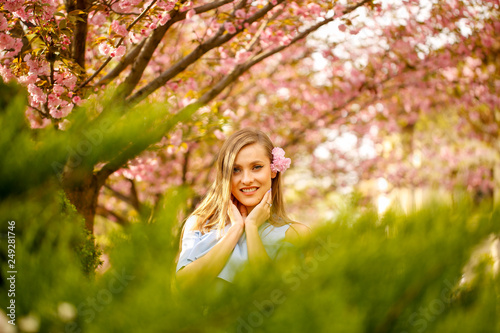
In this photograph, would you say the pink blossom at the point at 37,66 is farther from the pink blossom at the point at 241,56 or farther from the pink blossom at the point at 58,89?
the pink blossom at the point at 241,56

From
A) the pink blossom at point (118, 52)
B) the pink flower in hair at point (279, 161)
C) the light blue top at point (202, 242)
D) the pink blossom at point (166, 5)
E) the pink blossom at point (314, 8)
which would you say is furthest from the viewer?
the pink blossom at point (314, 8)

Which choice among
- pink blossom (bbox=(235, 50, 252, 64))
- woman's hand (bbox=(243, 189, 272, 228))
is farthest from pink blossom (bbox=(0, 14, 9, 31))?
pink blossom (bbox=(235, 50, 252, 64))

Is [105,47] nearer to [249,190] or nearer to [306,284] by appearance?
[249,190]

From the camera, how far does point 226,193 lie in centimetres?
283

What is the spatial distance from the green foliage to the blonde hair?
7.05ft

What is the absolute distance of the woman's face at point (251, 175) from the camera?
9.41 ft

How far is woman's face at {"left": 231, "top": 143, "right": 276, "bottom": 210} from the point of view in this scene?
9.41 feet

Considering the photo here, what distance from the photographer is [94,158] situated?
62 centimetres

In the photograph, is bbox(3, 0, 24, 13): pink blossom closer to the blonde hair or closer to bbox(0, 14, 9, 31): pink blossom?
bbox(0, 14, 9, 31): pink blossom

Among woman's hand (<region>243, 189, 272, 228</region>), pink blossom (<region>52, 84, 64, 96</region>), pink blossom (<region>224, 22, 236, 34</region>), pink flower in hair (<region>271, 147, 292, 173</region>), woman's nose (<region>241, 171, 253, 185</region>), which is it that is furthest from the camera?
pink blossom (<region>224, 22, 236, 34</region>)

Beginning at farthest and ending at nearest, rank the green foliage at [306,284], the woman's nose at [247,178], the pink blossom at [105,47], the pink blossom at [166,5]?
the pink blossom at [105,47], the pink blossom at [166,5], the woman's nose at [247,178], the green foliage at [306,284]

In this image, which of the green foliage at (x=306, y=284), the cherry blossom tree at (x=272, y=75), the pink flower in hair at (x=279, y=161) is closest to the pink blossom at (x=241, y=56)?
the cherry blossom tree at (x=272, y=75)

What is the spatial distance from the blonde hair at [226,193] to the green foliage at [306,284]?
2.15 metres

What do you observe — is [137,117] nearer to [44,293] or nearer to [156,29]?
[44,293]
